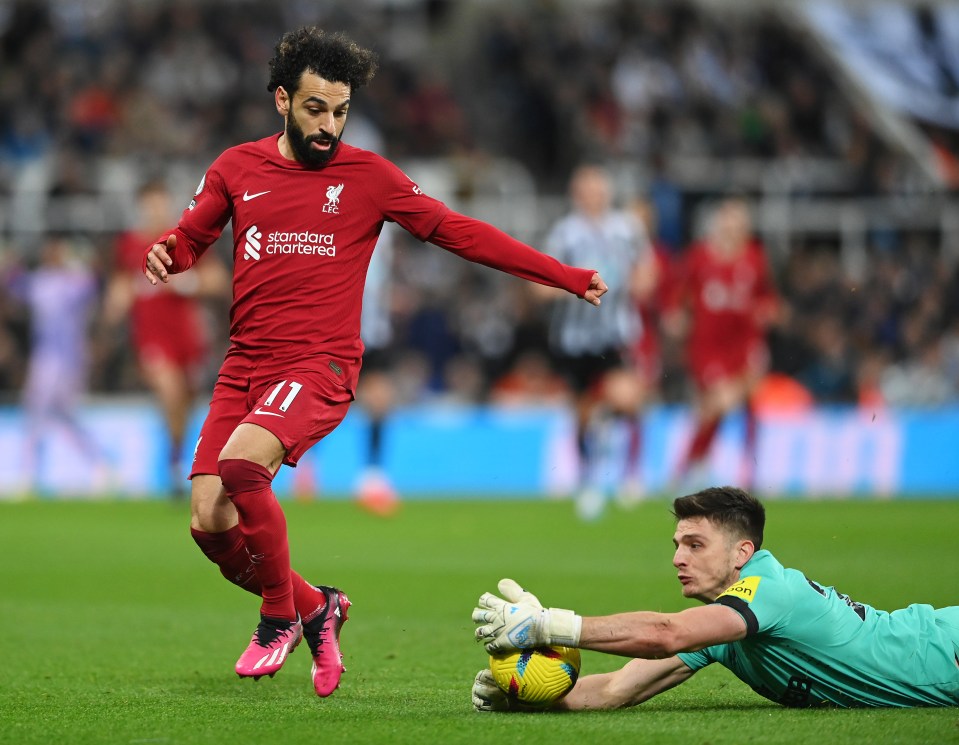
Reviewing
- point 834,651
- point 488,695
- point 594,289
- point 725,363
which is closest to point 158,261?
point 594,289

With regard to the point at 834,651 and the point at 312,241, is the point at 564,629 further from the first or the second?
the point at 312,241

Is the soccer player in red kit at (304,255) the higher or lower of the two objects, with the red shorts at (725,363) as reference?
lower

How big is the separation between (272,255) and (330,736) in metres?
1.98

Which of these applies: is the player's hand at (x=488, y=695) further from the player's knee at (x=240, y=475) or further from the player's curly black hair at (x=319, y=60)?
the player's curly black hair at (x=319, y=60)

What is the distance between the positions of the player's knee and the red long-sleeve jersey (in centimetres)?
50

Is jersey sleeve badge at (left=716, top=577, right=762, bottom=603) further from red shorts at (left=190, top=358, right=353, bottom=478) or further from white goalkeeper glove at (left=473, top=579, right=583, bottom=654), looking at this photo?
red shorts at (left=190, top=358, right=353, bottom=478)

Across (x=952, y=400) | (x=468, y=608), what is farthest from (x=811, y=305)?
(x=468, y=608)

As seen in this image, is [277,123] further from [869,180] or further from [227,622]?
[227,622]

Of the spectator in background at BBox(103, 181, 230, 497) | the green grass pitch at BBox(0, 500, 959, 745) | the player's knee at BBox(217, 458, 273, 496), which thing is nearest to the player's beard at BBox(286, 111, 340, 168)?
the player's knee at BBox(217, 458, 273, 496)

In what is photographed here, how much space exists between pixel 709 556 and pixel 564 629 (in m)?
0.58

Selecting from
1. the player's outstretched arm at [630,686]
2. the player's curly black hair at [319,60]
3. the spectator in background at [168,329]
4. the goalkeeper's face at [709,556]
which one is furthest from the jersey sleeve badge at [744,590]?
the spectator in background at [168,329]

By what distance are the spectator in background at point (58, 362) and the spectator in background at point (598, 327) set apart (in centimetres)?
536

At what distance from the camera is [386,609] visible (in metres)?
8.31

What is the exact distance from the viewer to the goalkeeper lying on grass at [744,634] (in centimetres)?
464
